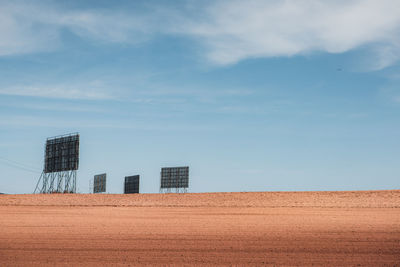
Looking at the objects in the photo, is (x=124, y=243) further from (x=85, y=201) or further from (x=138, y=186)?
(x=138, y=186)

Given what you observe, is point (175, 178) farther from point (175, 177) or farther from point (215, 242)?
point (215, 242)

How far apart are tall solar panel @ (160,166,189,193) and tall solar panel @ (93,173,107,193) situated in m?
12.6

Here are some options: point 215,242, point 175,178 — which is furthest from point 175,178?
point 215,242

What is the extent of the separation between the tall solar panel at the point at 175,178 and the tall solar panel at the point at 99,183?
1263 centimetres

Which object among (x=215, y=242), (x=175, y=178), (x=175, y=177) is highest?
(x=175, y=177)

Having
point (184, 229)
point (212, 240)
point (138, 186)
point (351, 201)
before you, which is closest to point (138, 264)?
point (212, 240)

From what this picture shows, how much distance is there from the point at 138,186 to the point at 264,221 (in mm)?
47000

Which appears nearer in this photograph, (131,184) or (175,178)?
(175,178)

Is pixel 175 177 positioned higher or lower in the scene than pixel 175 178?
higher

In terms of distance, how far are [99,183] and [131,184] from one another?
511 cm

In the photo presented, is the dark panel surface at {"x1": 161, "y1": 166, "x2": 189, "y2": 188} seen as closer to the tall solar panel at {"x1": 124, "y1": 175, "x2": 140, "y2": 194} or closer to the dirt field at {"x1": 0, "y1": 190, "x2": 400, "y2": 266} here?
the tall solar panel at {"x1": 124, "y1": 175, "x2": 140, "y2": 194}

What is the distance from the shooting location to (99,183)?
7488 cm

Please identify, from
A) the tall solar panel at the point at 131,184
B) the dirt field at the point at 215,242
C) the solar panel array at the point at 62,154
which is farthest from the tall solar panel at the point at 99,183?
the dirt field at the point at 215,242

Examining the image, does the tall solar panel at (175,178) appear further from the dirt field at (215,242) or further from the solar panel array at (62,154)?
the dirt field at (215,242)
